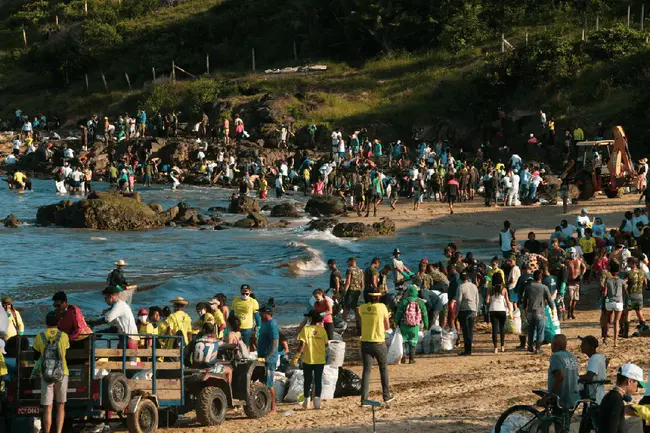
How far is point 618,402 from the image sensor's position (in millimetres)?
9188

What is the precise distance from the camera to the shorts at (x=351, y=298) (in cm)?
2111

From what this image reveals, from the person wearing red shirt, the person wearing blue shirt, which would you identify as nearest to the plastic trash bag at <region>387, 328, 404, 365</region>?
the person wearing blue shirt

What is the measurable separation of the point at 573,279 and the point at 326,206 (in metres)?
20.2

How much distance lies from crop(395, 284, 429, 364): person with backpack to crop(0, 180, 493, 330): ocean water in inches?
228

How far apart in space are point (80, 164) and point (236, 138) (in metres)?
7.70

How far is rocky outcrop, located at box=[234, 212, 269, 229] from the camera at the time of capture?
3984 centimetres

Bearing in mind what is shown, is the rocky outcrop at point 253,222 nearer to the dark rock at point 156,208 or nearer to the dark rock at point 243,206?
the dark rock at point 243,206

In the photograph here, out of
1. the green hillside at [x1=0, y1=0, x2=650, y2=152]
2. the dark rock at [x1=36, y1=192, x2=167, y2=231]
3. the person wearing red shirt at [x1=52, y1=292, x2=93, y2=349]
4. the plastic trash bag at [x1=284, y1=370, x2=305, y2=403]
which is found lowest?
the plastic trash bag at [x1=284, y1=370, x2=305, y2=403]

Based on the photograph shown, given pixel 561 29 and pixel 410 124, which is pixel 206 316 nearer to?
pixel 410 124

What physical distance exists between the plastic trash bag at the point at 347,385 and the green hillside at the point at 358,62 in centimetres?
3197

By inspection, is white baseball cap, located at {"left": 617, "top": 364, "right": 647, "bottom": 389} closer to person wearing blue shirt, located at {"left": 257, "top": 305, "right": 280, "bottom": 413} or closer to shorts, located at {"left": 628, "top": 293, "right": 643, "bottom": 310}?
person wearing blue shirt, located at {"left": 257, "top": 305, "right": 280, "bottom": 413}

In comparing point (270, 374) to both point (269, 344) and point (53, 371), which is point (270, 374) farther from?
point (53, 371)

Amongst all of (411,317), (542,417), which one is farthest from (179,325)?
(542,417)

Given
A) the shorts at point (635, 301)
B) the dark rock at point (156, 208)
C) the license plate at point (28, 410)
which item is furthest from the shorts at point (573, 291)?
the dark rock at point (156, 208)
